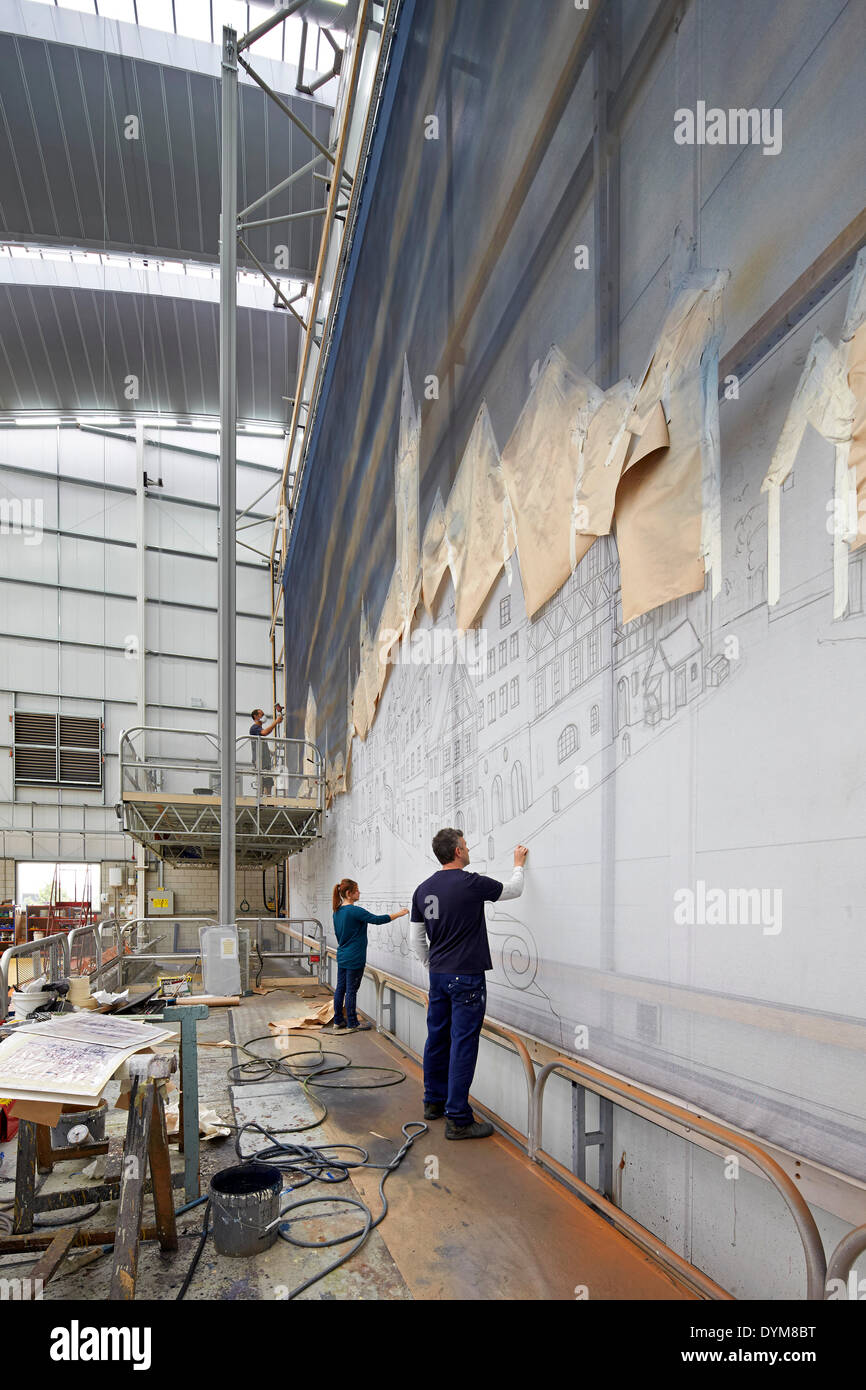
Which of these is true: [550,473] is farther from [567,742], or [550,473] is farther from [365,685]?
[365,685]

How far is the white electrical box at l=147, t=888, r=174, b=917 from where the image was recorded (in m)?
21.6

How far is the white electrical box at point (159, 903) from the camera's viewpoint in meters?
21.6

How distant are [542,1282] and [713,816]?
1.78m

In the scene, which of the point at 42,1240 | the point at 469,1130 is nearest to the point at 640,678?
the point at 469,1130

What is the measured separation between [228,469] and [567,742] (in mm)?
7261

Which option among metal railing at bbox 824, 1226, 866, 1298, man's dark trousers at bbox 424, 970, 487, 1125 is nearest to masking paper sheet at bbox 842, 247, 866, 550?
metal railing at bbox 824, 1226, 866, 1298

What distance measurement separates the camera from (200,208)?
15164mm

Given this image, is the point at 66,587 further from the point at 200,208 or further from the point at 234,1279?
the point at 234,1279

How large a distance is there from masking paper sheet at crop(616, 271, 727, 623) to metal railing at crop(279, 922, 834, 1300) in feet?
5.84

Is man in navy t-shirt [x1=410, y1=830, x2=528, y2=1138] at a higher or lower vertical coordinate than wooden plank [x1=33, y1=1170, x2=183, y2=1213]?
higher

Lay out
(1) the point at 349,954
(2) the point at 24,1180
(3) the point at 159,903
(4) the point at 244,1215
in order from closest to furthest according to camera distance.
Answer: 1. (4) the point at 244,1215
2. (2) the point at 24,1180
3. (1) the point at 349,954
4. (3) the point at 159,903

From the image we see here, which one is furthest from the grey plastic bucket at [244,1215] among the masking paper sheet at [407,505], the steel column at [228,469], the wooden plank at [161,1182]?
the steel column at [228,469]

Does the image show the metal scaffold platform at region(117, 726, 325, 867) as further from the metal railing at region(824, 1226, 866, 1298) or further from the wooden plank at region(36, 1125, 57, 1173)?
the metal railing at region(824, 1226, 866, 1298)

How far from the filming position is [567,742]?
3781 millimetres
